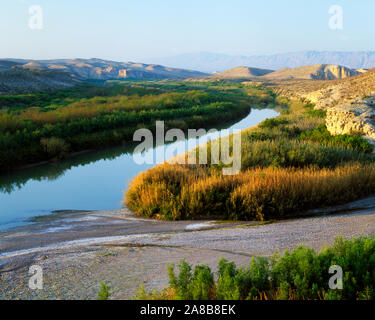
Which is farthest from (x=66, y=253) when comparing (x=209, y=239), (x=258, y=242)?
(x=258, y=242)

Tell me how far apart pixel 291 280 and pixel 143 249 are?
2839 millimetres

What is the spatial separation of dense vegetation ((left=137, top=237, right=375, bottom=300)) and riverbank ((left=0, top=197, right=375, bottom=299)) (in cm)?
67

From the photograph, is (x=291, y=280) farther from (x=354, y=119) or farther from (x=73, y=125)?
(x=73, y=125)

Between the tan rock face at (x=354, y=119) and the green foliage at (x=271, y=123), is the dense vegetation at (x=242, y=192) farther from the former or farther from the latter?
the green foliage at (x=271, y=123)

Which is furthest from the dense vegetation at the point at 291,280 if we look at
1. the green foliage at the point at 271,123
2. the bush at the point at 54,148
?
the green foliage at the point at 271,123

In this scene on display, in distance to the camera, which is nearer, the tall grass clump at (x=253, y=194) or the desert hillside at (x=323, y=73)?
the tall grass clump at (x=253, y=194)

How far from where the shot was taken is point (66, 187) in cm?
1431

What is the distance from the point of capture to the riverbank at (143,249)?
4629 millimetres

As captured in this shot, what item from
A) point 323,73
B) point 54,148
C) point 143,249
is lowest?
point 143,249

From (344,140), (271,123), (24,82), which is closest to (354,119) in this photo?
(344,140)

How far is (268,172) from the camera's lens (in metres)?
9.57

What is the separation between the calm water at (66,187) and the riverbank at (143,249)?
12.1 feet

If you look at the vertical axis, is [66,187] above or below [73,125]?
below

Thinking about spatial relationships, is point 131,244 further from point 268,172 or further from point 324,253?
point 268,172
